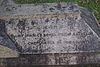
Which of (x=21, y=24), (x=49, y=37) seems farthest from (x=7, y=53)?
(x=49, y=37)

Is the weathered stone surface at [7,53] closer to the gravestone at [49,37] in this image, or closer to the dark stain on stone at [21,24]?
the gravestone at [49,37]

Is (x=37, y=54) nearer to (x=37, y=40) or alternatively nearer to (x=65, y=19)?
(x=37, y=40)

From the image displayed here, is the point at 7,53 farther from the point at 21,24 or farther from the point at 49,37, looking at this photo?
the point at 49,37

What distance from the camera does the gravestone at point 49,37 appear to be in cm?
516

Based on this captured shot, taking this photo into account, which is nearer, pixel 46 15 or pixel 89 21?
pixel 46 15

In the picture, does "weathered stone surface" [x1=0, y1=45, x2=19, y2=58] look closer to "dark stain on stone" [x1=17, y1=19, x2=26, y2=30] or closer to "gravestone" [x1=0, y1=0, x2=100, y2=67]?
"gravestone" [x1=0, y1=0, x2=100, y2=67]

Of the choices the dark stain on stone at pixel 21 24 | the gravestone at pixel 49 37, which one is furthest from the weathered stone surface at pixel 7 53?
the dark stain on stone at pixel 21 24

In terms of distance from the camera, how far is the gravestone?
516cm

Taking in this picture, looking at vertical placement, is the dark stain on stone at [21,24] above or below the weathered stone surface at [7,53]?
above

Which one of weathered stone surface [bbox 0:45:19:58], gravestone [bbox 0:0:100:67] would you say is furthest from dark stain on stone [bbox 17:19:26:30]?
weathered stone surface [bbox 0:45:19:58]

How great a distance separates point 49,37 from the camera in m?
5.27

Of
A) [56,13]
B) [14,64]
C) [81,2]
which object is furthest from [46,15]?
[81,2]

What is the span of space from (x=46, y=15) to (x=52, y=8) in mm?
429

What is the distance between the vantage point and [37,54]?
514 cm
